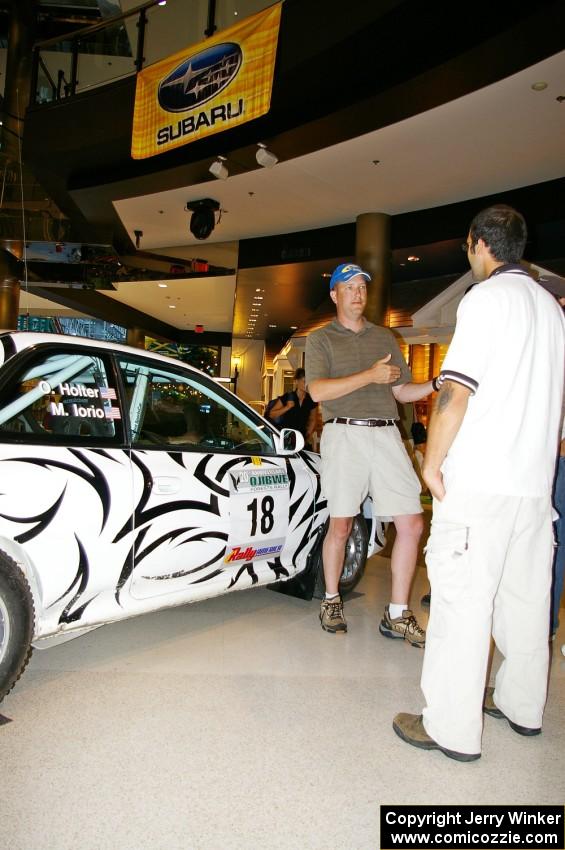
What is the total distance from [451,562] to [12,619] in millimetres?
1494

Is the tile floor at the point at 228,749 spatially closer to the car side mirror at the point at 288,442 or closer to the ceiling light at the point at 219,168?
the car side mirror at the point at 288,442

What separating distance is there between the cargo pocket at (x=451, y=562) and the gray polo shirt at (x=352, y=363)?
3.81 ft

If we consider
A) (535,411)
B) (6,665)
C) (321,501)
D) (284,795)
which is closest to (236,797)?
(284,795)

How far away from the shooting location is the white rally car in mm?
2102

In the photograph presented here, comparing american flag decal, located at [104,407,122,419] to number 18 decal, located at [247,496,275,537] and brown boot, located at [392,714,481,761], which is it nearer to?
number 18 decal, located at [247,496,275,537]

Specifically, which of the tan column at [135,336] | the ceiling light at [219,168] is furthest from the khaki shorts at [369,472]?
the tan column at [135,336]

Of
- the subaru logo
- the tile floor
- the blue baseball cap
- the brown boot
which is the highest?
the subaru logo

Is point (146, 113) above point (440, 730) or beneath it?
above

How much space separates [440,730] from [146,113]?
675 centimetres

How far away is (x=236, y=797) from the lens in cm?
171

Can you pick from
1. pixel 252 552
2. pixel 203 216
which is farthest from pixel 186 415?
pixel 203 216

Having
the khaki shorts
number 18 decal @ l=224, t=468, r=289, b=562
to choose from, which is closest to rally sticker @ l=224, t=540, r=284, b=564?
number 18 decal @ l=224, t=468, r=289, b=562

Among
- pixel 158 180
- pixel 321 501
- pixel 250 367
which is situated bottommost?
pixel 321 501

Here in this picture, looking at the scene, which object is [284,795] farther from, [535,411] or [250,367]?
[250,367]
